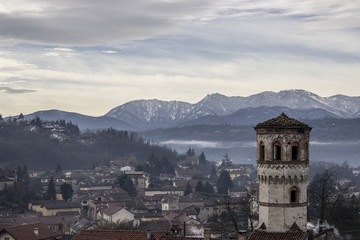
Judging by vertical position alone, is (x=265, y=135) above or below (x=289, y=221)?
above

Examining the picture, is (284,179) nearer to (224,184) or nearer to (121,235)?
(121,235)

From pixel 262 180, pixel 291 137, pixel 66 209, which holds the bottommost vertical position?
pixel 66 209

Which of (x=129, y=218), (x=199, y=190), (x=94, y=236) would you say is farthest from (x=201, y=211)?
(x=94, y=236)

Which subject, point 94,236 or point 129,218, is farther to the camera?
point 129,218

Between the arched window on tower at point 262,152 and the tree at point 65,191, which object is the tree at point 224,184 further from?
the arched window on tower at point 262,152

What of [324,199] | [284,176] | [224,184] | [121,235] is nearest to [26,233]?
[324,199]

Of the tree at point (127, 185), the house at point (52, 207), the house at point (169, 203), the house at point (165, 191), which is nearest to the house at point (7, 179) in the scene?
the house at point (52, 207)

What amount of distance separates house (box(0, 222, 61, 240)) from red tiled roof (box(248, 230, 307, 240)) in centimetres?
4214

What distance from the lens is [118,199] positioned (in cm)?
14150

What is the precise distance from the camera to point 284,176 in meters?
37.1

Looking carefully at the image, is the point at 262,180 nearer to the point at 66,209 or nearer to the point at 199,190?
the point at 66,209

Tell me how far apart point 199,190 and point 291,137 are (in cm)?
13270

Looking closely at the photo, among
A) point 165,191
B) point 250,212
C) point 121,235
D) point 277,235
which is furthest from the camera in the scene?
point 165,191

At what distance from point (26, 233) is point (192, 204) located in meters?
66.6
